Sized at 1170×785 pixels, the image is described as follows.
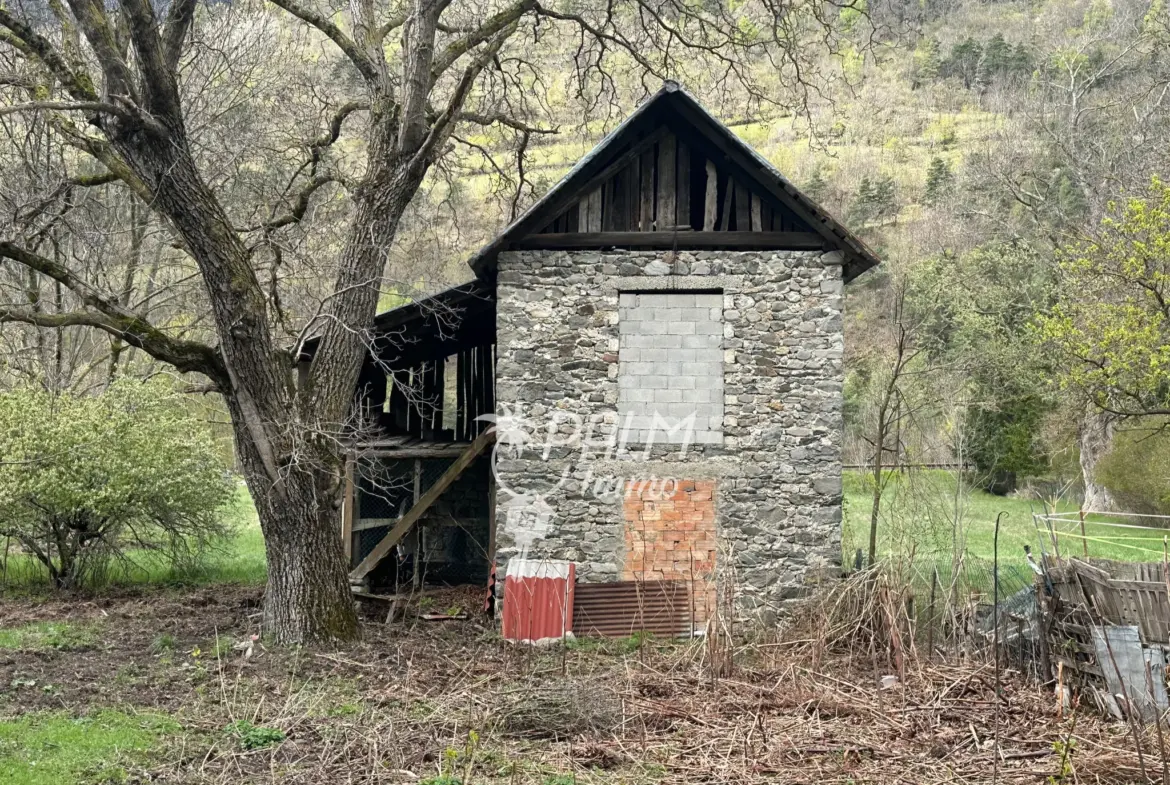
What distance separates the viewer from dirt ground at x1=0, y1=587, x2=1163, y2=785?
5805 millimetres

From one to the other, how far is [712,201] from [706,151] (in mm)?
570

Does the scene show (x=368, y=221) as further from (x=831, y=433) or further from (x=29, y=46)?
(x=831, y=433)

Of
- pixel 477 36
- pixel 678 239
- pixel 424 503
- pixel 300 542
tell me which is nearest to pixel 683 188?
pixel 678 239

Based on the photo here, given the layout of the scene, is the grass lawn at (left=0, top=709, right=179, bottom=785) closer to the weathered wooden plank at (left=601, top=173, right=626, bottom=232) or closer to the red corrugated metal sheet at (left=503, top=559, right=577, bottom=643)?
the red corrugated metal sheet at (left=503, top=559, right=577, bottom=643)

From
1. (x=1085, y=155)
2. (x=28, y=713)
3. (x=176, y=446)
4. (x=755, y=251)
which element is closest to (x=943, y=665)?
(x=755, y=251)

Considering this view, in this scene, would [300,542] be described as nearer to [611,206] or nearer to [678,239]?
[611,206]

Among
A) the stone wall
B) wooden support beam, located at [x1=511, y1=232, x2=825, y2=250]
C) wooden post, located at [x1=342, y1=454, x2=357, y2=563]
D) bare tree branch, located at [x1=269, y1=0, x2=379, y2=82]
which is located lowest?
wooden post, located at [x1=342, y1=454, x2=357, y2=563]

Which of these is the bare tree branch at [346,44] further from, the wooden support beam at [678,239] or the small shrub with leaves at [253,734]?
the small shrub with leaves at [253,734]

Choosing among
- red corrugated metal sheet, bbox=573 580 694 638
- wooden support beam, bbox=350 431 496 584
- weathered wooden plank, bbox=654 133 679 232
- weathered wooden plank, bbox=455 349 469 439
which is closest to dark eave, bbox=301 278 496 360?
weathered wooden plank, bbox=455 349 469 439

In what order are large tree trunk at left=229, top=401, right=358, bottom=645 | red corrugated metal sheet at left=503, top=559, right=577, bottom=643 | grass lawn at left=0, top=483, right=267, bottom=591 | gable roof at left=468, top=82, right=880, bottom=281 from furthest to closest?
grass lawn at left=0, top=483, right=267, bottom=591 < gable roof at left=468, top=82, right=880, bottom=281 < red corrugated metal sheet at left=503, top=559, right=577, bottom=643 < large tree trunk at left=229, top=401, right=358, bottom=645

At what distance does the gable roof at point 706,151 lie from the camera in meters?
10.4

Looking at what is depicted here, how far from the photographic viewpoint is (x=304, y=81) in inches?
462

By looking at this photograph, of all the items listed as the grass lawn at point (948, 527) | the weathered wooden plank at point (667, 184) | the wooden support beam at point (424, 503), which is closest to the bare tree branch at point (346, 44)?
the weathered wooden plank at point (667, 184)

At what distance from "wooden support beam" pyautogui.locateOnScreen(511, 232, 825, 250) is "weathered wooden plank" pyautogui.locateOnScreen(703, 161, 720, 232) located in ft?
0.49
